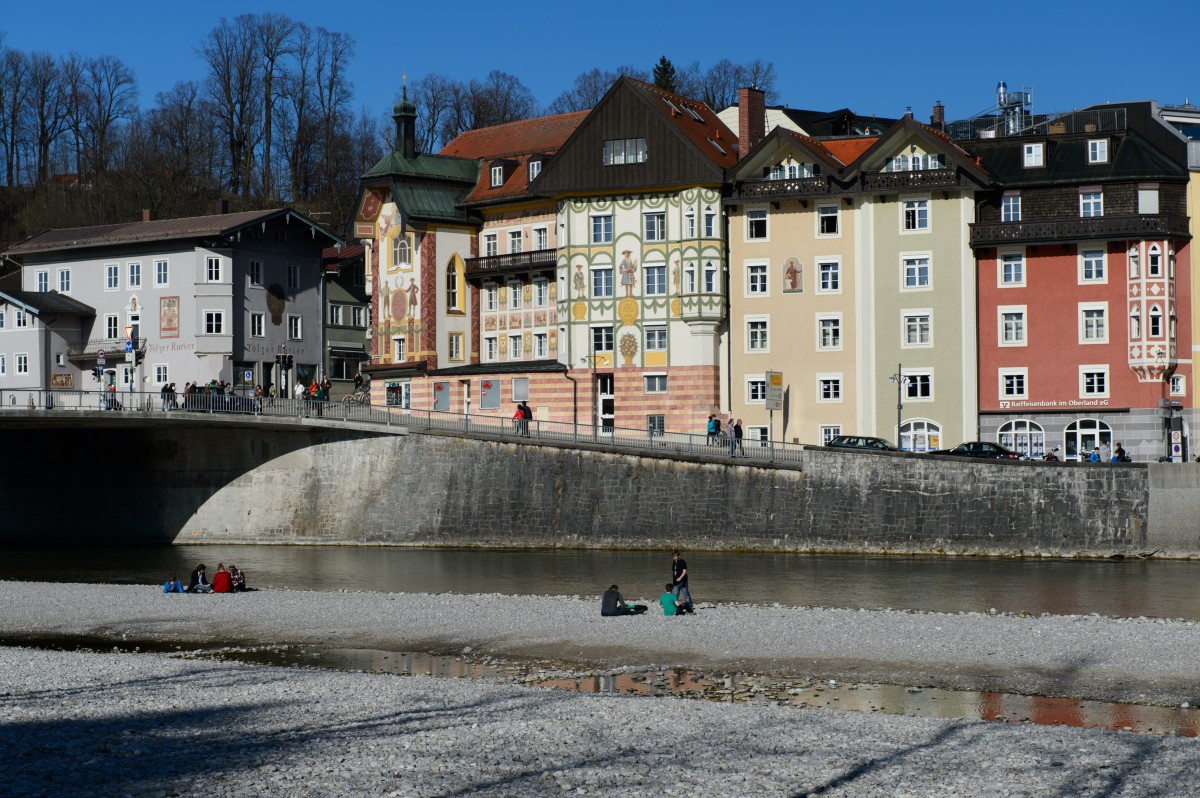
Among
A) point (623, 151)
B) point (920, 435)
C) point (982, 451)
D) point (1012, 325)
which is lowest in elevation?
point (982, 451)

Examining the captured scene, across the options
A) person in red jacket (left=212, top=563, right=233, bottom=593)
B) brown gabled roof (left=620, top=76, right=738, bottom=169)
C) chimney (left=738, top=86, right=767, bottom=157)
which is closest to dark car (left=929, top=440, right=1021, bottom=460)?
brown gabled roof (left=620, top=76, right=738, bottom=169)

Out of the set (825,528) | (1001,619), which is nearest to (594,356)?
(825,528)

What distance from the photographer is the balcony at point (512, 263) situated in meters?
75.4

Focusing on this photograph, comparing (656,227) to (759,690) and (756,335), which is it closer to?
(756,335)

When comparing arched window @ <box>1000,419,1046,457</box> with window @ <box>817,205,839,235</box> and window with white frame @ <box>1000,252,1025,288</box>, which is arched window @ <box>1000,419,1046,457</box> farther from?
window @ <box>817,205,839,235</box>

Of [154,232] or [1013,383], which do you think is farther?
[154,232]

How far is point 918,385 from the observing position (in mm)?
67125

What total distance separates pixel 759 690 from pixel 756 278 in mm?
41967

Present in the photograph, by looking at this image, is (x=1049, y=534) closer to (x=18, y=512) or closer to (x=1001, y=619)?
(x=1001, y=619)

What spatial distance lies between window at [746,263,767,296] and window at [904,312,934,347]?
6740 mm

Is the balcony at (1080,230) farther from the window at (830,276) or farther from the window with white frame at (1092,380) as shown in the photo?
the window at (830,276)

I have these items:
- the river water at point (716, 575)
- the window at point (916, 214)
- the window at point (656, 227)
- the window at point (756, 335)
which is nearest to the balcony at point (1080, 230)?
the window at point (916, 214)

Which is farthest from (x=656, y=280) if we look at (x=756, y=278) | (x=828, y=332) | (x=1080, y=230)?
(x=1080, y=230)

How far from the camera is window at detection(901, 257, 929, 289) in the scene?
221 feet
